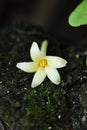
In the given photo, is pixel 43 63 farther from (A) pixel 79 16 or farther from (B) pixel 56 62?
(A) pixel 79 16

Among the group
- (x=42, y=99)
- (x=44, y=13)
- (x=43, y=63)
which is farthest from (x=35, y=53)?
(x=44, y=13)

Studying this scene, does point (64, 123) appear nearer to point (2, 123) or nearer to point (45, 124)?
point (45, 124)

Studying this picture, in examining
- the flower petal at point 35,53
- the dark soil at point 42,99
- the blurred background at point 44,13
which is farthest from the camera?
the blurred background at point 44,13

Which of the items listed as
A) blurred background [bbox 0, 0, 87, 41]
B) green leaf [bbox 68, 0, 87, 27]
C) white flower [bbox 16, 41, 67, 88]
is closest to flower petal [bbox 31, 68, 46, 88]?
white flower [bbox 16, 41, 67, 88]

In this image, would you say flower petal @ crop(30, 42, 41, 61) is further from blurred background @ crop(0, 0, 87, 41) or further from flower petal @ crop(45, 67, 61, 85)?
blurred background @ crop(0, 0, 87, 41)

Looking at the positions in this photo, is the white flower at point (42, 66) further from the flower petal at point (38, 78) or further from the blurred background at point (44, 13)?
the blurred background at point (44, 13)

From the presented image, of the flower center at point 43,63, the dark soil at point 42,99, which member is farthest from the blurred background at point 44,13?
the flower center at point 43,63

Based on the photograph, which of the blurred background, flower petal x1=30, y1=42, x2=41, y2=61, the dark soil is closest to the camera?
the dark soil
